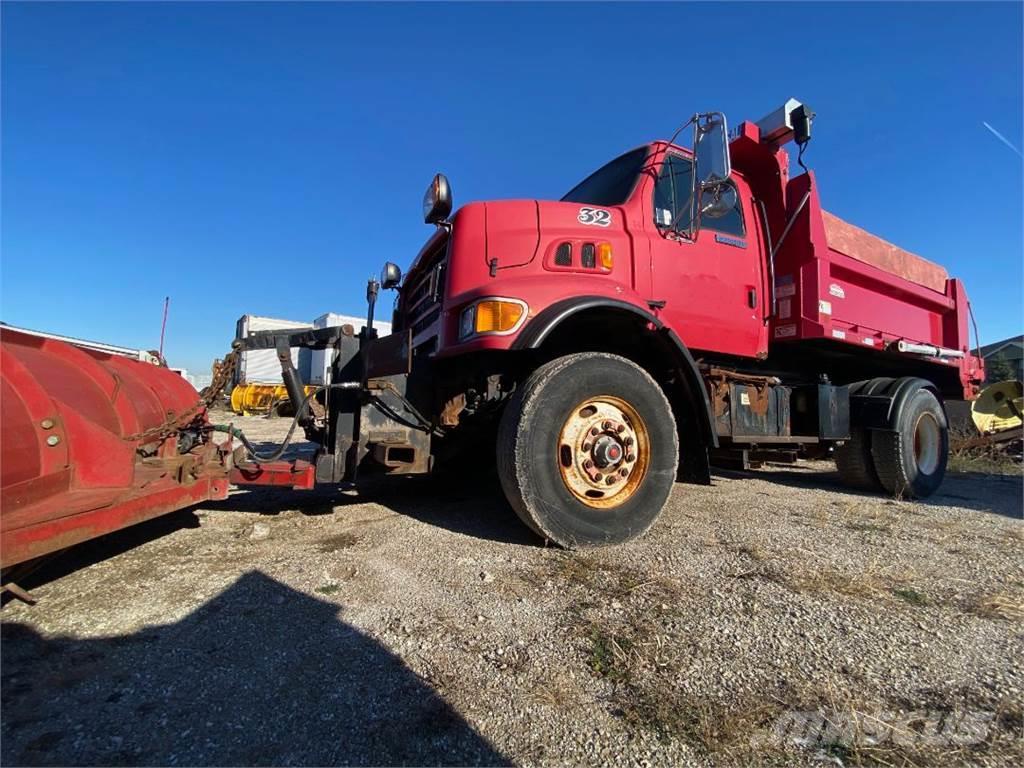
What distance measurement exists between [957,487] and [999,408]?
620cm

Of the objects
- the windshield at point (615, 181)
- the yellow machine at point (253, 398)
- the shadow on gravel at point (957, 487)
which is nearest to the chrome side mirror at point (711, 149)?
the windshield at point (615, 181)

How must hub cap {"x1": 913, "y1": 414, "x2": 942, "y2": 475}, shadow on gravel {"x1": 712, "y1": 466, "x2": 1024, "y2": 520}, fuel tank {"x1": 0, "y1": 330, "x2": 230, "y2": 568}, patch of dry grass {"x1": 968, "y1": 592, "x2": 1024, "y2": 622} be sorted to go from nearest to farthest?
1. fuel tank {"x1": 0, "y1": 330, "x2": 230, "y2": 568}
2. patch of dry grass {"x1": 968, "y1": 592, "x2": 1024, "y2": 622}
3. shadow on gravel {"x1": 712, "y1": 466, "x2": 1024, "y2": 520}
4. hub cap {"x1": 913, "y1": 414, "x2": 942, "y2": 475}

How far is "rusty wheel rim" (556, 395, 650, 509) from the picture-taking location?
313cm

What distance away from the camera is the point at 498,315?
313 centimetres

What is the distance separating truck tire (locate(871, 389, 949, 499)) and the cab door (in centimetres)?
178

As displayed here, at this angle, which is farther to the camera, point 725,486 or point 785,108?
point 725,486

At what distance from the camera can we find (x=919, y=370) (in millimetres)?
6504

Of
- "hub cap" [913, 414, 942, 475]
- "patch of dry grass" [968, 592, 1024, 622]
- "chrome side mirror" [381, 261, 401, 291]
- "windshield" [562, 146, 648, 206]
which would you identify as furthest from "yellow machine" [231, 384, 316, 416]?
"patch of dry grass" [968, 592, 1024, 622]

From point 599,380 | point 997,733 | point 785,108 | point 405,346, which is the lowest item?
point 997,733

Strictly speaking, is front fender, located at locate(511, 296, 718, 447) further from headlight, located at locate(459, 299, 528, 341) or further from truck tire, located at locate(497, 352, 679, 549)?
truck tire, located at locate(497, 352, 679, 549)

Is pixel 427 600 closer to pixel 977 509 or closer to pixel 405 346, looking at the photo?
pixel 405 346

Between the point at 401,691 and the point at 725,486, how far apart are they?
460cm

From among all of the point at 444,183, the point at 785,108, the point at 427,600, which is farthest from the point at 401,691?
the point at 785,108

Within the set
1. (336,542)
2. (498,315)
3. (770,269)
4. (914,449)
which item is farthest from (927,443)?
(336,542)
